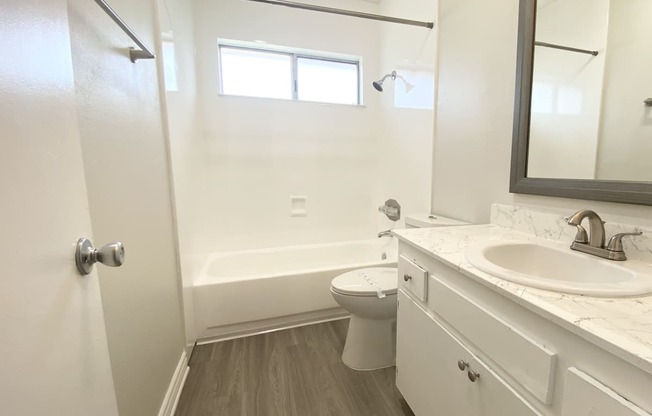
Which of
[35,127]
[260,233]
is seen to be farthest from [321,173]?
[35,127]

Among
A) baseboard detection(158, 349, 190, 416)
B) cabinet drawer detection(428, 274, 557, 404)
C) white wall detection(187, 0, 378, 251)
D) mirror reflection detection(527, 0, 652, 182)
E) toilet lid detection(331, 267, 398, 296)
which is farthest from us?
white wall detection(187, 0, 378, 251)

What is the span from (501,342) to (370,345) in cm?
102

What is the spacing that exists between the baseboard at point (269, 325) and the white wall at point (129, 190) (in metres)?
0.49

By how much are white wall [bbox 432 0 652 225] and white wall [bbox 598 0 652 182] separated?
15 centimetres

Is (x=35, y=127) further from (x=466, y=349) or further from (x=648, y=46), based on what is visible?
(x=648, y=46)

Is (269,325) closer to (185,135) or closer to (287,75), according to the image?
(185,135)

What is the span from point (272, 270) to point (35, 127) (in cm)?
233

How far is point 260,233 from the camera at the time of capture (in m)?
2.68

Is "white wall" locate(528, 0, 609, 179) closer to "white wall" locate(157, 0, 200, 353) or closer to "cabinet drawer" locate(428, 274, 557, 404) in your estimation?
"cabinet drawer" locate(428, 274, 557, 404)

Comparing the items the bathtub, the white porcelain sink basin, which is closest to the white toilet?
the bathtub

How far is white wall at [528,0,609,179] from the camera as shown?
955 millimetres

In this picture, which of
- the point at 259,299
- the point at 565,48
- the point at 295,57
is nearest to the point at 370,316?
the point at 259,299

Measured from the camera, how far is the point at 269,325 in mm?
1987

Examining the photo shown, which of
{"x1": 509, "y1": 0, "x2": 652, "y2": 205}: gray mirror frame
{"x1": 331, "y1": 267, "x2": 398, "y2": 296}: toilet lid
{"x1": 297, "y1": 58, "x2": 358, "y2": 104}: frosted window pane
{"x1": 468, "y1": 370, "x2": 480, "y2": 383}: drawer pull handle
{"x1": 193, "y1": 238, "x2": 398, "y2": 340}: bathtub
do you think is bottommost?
{"x1": 193, "y1": 238, "x2": 398, "y2": 340}: bathtub
